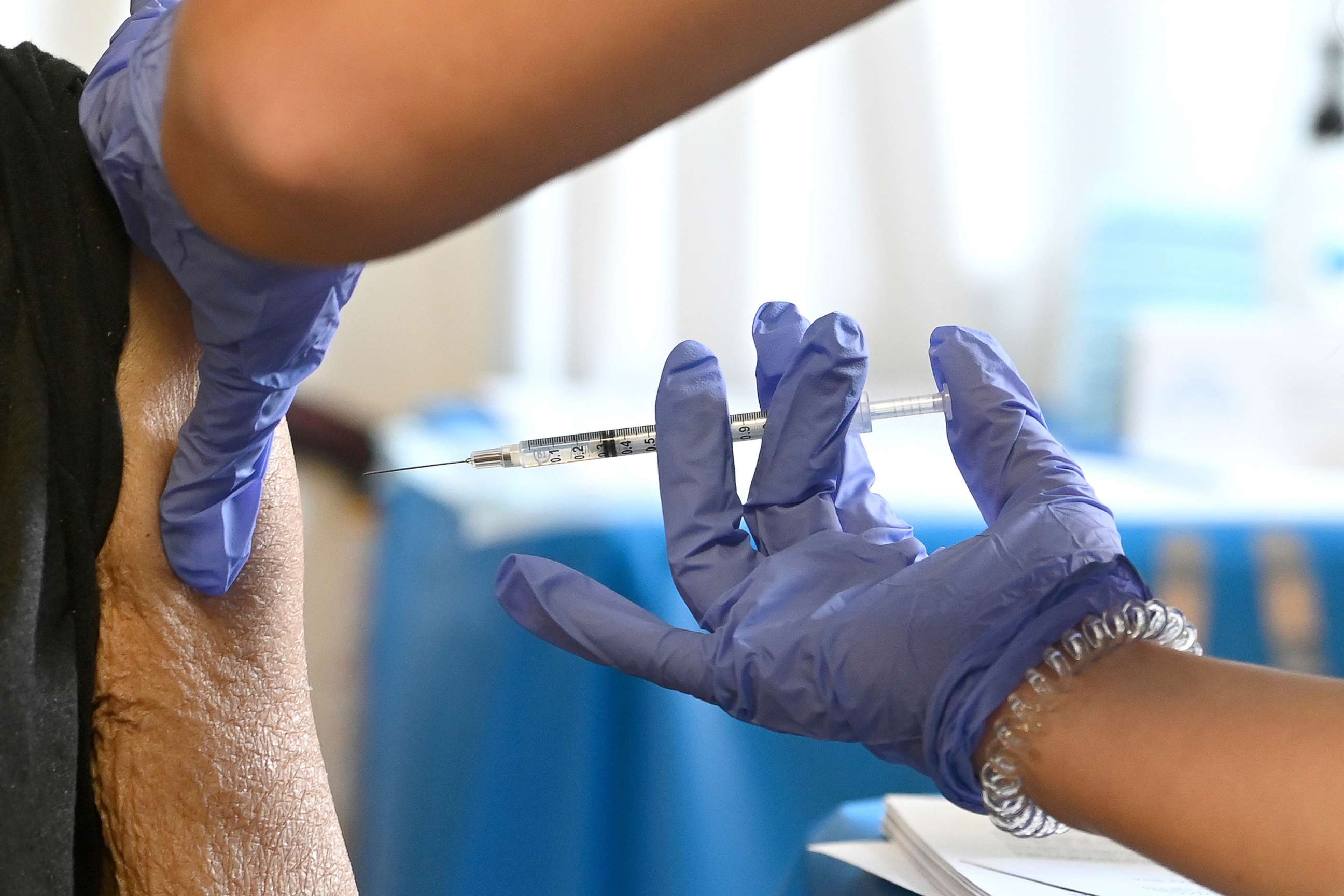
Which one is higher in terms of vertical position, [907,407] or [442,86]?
[442,86]

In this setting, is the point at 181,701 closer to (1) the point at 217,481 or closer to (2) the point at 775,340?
(1) the point at 217,481

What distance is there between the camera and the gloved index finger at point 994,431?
763 millimetres

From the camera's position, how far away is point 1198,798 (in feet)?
1.90

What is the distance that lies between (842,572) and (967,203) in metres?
1.92

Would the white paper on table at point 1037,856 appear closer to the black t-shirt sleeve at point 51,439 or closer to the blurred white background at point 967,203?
the black t-shirt sleeve at point 51,439

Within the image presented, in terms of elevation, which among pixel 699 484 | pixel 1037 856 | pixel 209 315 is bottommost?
pixel 1037 856

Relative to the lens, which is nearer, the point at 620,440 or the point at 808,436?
the point at 808,436

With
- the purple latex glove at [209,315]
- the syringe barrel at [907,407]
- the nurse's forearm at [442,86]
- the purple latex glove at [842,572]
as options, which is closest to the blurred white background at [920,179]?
the syringe barrel at [907,407]

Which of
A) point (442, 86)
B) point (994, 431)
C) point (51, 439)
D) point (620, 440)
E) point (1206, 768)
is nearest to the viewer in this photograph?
point (442, 86)

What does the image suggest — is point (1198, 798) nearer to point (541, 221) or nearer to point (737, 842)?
point (737, 842)

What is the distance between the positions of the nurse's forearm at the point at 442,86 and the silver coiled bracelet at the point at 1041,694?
387mm

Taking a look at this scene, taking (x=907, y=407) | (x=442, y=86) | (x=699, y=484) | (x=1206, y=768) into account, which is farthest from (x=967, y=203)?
(x=442, y=86)

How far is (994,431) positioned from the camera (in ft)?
2.63

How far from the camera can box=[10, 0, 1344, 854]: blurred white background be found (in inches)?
92.8
